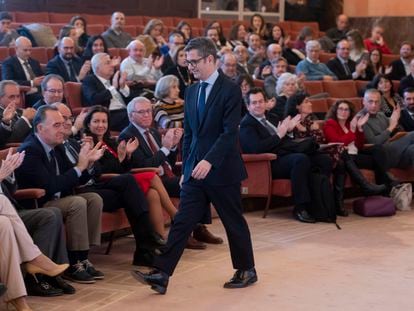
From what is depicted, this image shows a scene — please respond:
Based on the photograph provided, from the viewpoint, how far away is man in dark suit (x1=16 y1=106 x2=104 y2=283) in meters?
4.78

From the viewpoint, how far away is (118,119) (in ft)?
23.4

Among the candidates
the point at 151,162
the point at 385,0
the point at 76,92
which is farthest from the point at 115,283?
the point at 385,0

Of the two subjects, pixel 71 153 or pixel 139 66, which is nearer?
pixel 71 153

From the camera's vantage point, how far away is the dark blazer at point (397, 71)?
1029 cm

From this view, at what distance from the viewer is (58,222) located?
451 cm

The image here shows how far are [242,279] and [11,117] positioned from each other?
1879 millimetres

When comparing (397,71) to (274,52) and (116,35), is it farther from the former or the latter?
(116,35)

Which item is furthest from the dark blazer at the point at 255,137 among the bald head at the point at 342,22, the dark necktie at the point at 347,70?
the bald head at the point at 342,22

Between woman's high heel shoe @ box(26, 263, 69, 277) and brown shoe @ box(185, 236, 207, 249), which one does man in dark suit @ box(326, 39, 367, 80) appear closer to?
brown shoe @ box(185, 236, 207, 249)

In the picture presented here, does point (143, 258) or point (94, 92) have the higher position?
point (94, 92)

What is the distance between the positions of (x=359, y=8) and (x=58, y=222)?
9.28m

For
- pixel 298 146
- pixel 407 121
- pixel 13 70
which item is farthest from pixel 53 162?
pixel 407 121

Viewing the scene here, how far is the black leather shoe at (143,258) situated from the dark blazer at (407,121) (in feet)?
12.2

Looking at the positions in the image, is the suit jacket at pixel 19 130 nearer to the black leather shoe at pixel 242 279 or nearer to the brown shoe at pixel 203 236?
the brown shoe at pixel 203 236
